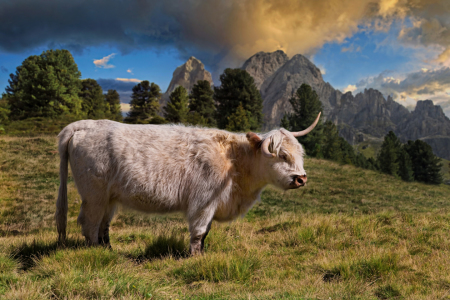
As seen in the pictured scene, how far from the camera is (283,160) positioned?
519 centimetres

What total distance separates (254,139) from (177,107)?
46547 millimetres

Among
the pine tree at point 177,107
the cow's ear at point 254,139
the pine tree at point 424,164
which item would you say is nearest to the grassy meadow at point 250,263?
the cow's ear at point 254,139

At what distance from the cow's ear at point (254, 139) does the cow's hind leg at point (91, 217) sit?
3.02 m

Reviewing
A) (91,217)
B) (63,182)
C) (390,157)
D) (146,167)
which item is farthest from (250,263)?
(390,157)

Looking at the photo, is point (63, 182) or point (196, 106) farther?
point (196, 106)

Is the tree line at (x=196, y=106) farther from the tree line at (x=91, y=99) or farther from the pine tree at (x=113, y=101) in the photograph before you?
the pine tree at (x=113, y=101)

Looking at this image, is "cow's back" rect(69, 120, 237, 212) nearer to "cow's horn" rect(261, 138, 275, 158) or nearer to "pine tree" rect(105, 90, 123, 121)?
"cow's horn" rect(261, 138, 275, 158)

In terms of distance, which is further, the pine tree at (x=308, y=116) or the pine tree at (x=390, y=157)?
the pine tree at (x=390, y=157)

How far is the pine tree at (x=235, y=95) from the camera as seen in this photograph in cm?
4612

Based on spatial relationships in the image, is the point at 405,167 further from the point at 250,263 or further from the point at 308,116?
the point at 250,263

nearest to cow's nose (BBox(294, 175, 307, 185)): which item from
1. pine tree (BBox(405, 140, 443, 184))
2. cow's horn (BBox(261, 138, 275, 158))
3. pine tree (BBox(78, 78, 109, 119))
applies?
cow's horn (BBox(261, 138, 275, 158))

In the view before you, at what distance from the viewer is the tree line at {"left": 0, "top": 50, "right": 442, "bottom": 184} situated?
41094mm

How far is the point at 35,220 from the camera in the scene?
33.8 ft

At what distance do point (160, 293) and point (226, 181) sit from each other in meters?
2.39
